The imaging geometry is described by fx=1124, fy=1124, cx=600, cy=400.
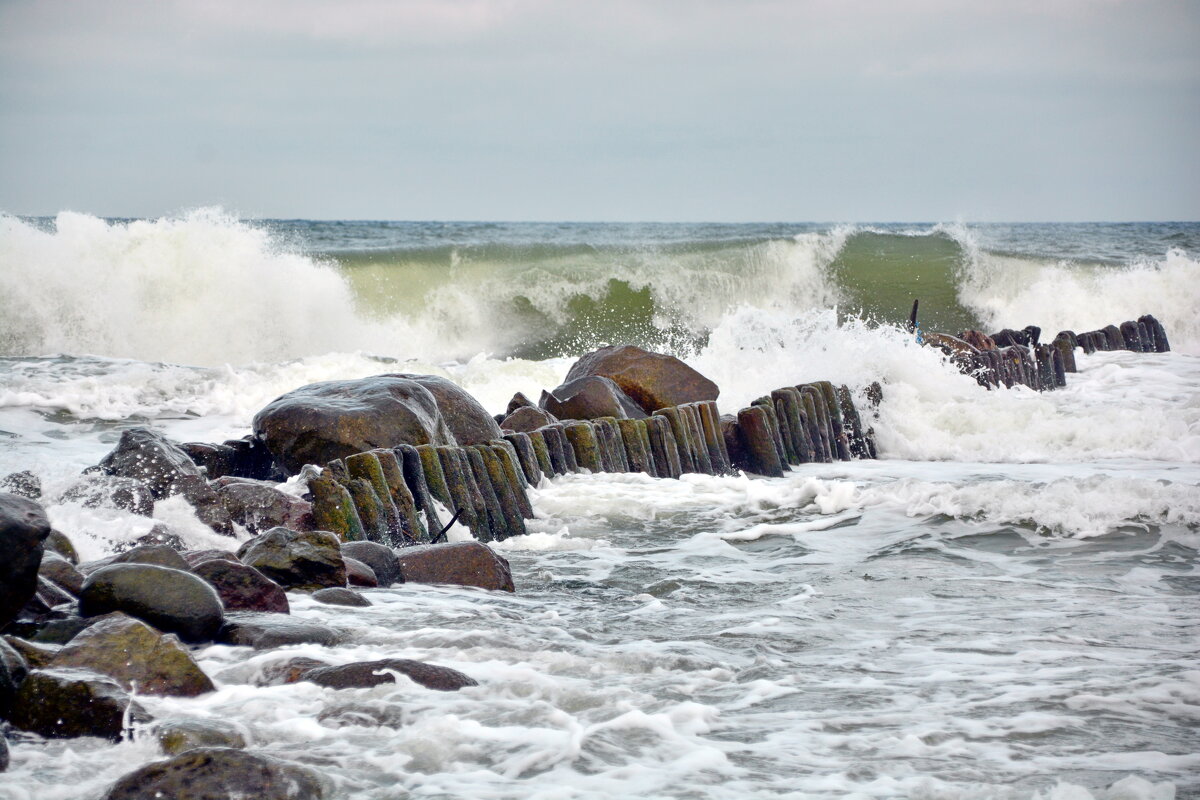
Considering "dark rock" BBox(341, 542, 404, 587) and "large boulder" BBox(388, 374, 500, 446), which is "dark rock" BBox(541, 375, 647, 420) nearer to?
"large boulder" BBox(388, 374, 500, 446)

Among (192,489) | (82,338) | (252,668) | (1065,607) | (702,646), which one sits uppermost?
(82,338)

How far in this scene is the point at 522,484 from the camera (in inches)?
294

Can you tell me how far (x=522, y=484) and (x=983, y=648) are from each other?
136 inches

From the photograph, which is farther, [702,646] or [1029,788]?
[702,646]

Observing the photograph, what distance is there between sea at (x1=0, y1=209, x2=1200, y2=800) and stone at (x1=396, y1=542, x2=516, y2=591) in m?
0.21

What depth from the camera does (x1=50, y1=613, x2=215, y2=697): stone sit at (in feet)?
11.8

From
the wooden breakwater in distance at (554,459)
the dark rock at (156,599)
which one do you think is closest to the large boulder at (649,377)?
the wooden breakwater in distance at (554,459)

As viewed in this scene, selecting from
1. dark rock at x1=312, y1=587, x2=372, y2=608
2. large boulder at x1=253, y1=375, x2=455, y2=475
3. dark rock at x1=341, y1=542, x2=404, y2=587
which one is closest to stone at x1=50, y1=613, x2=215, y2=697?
dark rock at x1=312, y1=587, x2=372, y2=608

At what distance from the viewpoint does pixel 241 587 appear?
15.4ft

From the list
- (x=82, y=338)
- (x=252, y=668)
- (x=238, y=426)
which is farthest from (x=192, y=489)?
(x=82, y=338)

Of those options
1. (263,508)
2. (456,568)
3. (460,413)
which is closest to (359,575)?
(456,568)

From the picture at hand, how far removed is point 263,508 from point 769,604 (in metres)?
2.84

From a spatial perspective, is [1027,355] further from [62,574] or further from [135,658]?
[135,658]

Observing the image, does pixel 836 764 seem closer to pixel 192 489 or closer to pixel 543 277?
pixel 192 489
